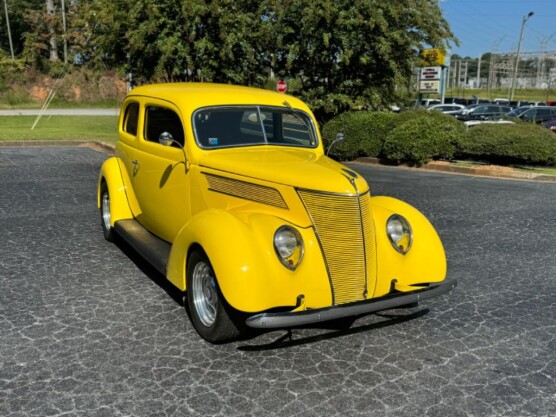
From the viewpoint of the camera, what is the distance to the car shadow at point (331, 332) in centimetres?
381

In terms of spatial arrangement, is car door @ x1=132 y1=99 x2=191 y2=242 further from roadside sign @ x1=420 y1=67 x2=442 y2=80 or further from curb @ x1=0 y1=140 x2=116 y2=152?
roadside sign @ x1=420 y1=67 x2=442 y2=80

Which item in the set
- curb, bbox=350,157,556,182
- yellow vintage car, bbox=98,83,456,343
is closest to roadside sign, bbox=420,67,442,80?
curb, bbox=350,157,556,182

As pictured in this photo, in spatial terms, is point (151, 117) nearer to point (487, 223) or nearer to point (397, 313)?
point (397, 313)

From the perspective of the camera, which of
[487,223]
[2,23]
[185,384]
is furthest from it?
[2,23]

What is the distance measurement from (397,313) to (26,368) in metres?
2.83

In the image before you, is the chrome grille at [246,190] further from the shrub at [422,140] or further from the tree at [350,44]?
the tree at [350,44]

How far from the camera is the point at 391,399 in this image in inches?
124

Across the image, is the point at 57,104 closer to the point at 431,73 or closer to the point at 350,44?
the point at 431,73

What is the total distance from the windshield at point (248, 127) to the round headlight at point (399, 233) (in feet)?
4.38

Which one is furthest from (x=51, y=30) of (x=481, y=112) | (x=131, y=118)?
(x=131, y=118)

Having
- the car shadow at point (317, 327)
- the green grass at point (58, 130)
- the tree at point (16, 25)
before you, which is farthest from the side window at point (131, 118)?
the tree at point (16, 25)

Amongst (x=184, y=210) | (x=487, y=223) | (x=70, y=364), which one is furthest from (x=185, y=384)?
(x=487, y=223)

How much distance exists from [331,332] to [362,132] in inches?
430

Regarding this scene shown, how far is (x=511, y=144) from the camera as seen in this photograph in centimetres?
1288
